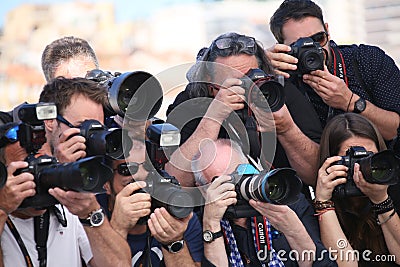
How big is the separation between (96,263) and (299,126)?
1142mm

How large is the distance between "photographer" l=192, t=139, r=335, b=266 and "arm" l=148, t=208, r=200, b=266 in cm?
14

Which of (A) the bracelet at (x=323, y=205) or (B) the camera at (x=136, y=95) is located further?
(A) the bracelet at (x=323, y=205)

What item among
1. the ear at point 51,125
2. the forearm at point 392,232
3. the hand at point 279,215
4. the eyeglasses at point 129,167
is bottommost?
the forearm at point 392,232

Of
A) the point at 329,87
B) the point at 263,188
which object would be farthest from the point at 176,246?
the point at 329,87

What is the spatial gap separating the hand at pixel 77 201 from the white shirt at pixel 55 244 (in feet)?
0.48

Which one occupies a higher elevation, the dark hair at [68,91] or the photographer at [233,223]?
the dark hair at [68,91]

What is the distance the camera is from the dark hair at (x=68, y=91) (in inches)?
129

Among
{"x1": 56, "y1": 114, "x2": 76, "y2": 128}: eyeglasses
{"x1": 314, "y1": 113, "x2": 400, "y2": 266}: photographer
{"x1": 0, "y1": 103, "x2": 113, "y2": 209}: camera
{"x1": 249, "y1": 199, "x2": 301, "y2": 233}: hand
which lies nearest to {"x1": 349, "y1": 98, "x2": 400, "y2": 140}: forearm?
{"x1": 314, "y1": 113, "x2": 400, "y2": 266}: photographer

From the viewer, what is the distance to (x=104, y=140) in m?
3.04

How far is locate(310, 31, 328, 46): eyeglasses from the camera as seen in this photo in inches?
152

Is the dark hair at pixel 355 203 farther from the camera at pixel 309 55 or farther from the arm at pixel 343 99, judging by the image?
the camera at pixel 309 55

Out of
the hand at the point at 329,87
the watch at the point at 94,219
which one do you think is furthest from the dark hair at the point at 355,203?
the watch at the point at 94,219

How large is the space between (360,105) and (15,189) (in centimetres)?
166

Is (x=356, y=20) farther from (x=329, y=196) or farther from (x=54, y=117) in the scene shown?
(x=54, y=117)
